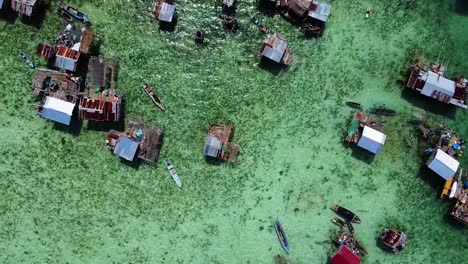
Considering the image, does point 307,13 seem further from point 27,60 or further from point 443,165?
point 27,60

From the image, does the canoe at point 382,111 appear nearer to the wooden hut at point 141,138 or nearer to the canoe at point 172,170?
the canoe at point 172,170

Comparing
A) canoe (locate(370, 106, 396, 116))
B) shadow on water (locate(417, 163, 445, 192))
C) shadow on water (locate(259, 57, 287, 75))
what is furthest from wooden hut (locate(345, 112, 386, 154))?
shadow on water (locate(259, 57, 287, 75))

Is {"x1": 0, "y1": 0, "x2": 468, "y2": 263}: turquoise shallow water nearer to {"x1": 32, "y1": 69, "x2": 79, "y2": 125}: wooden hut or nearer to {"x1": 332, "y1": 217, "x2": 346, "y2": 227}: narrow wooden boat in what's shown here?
{"x1": 332, "y1": 217, "x2": 346, "y2": 227}: narrow wooden boat

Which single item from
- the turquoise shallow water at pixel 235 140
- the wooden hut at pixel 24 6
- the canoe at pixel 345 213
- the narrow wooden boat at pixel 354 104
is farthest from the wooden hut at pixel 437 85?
the wooden hut at pixel 24 6

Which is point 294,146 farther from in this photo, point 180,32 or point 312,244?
point 180,32

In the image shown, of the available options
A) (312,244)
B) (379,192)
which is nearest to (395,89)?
(379,192)
